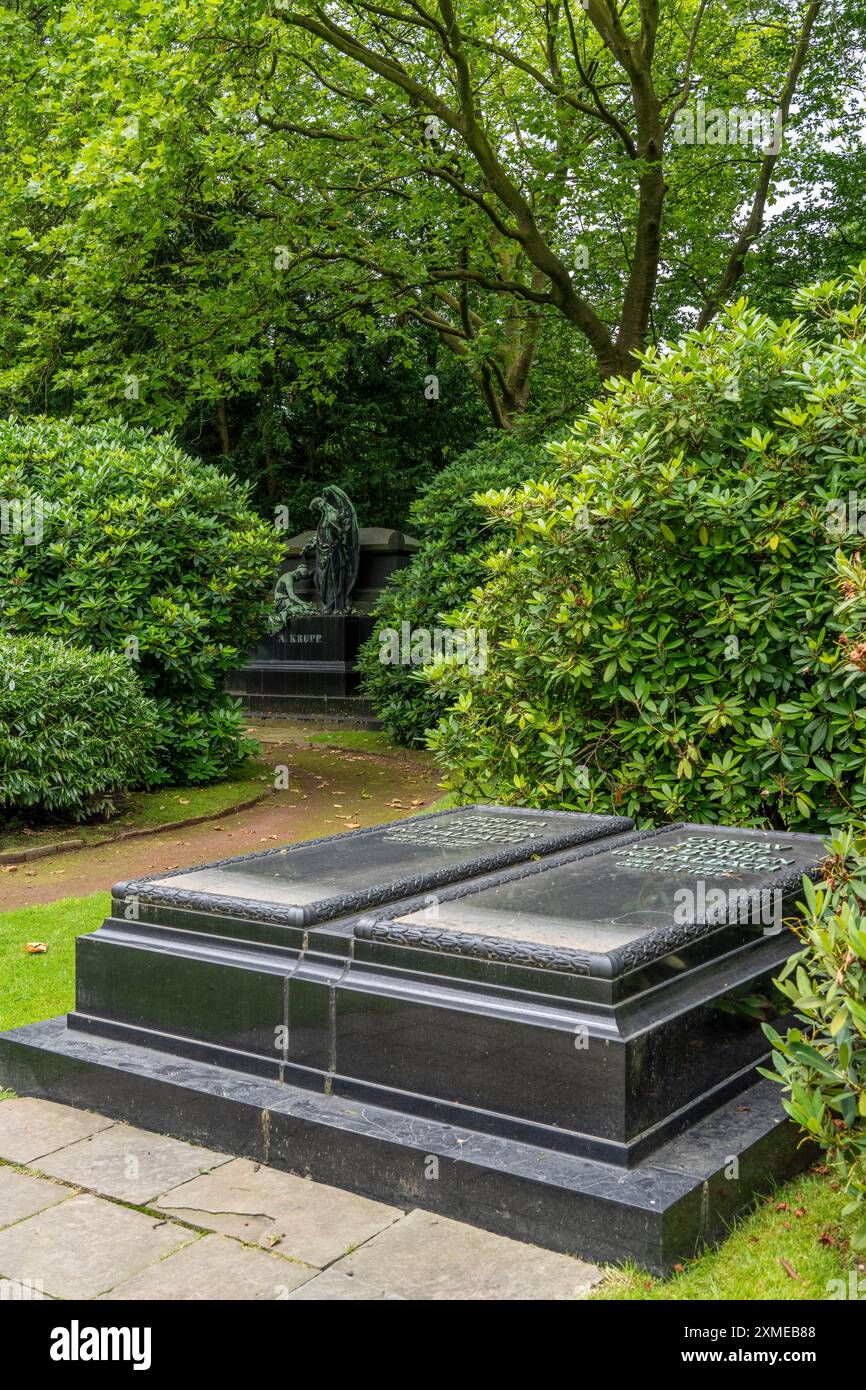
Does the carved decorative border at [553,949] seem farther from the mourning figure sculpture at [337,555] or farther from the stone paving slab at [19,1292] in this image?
the mourning figure sculpture at [337,555]

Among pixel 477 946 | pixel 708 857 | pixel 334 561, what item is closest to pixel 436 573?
pixel 334 561

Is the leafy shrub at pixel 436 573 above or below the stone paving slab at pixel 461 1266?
above

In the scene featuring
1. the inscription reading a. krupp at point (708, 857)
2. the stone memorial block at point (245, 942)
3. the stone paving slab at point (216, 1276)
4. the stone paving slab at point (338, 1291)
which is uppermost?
the inscription reading a. krupp at point (708, 857)

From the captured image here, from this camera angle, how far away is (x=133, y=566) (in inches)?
424

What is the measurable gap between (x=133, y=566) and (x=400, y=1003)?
26.3 feet

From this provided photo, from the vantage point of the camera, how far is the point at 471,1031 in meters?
3.36

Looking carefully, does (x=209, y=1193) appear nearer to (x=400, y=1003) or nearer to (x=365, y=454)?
(x=400, y=1003)

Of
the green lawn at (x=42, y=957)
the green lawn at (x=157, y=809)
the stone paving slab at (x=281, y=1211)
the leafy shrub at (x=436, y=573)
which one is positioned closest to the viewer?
the stone paving slab at (x=281, y=1211)

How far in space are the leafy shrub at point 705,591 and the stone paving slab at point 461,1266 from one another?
2.84 metres

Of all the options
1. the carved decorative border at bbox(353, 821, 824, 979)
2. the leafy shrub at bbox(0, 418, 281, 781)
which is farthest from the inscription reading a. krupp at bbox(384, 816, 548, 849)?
the leafy shrub at bbox(0, 418, 281, 781)

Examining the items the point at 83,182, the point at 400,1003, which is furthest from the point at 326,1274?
the point at 83,182

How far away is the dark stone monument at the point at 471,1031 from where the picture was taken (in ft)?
10.2

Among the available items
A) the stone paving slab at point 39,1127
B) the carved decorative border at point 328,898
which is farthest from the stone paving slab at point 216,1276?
the carved decorative border at point 328,898

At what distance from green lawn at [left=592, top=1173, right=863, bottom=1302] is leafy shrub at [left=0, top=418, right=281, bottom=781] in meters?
8.43
